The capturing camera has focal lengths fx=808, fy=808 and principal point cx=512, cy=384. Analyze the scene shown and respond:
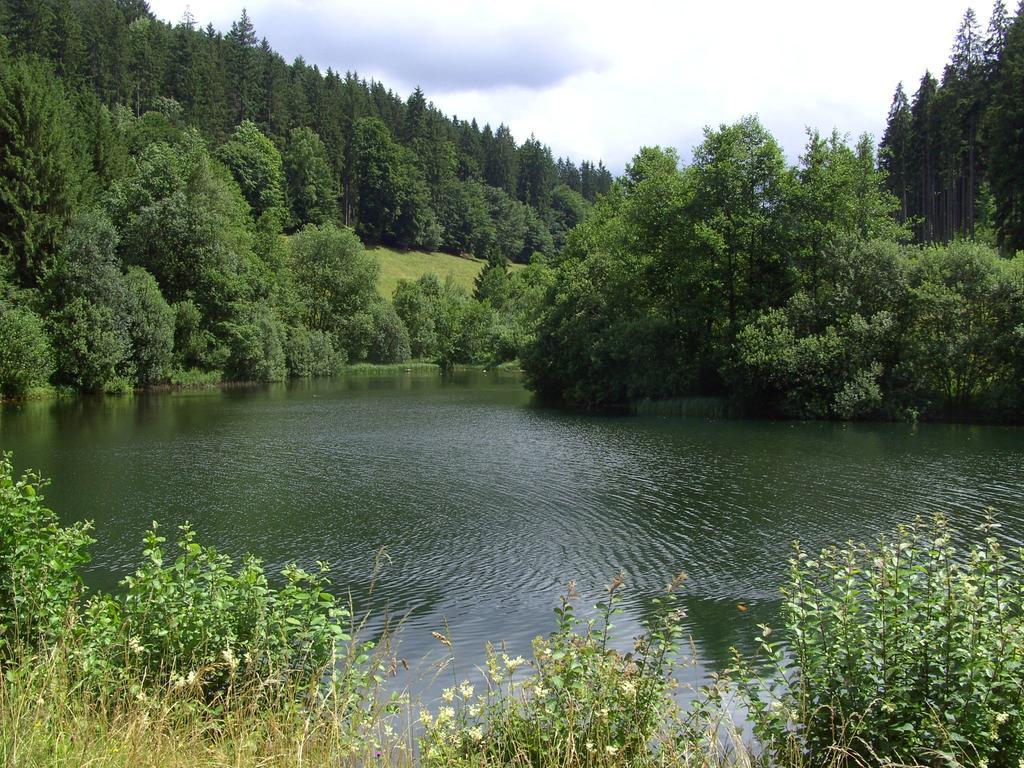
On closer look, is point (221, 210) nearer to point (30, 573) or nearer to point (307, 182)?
point (307, 182)

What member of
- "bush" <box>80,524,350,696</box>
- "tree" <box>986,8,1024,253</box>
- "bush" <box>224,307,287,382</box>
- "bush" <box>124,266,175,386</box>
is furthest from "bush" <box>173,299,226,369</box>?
"bush" <box>80,524,350,696</box>

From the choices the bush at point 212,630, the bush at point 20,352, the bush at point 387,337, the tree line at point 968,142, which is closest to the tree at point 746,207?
A: the tree line at point 968,142

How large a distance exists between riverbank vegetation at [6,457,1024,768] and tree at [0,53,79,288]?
51.7 metres

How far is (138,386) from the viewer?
55.6 metres

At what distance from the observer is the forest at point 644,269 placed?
132ft

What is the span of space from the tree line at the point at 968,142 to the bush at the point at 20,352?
4930cm

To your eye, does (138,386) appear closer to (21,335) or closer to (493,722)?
(21,335)

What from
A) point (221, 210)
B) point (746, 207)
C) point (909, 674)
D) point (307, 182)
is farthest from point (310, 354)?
point (909, 674)

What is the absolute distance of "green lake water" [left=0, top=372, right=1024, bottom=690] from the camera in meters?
13.7

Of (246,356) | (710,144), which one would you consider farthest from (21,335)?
(710,144)

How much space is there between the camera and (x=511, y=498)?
21.7 meters

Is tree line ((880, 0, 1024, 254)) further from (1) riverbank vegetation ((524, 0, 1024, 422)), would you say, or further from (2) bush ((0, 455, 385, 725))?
(2) bush ((0, 455, 385, 725))

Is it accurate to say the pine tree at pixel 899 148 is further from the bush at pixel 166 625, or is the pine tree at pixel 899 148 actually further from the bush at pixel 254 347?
the bush at pixel 166 625

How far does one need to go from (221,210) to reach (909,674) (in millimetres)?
67052
